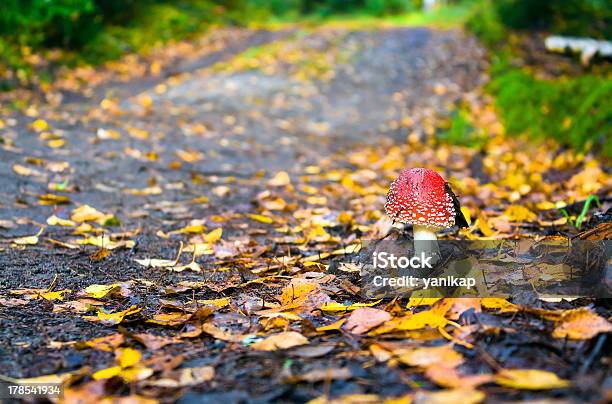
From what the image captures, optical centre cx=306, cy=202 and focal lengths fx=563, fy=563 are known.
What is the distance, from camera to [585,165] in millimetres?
4688

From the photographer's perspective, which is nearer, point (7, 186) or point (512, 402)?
point (512, 402)

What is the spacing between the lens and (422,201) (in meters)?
2.26

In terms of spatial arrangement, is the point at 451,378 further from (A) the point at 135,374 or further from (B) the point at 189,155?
(B) the point at 189,155

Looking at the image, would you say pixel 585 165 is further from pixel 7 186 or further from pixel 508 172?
pixel 7 186

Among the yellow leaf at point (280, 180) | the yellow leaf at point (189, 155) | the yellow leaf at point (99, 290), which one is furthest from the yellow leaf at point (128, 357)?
the yellow leaf at point (189, 155)

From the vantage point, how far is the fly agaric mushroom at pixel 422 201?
226 cm

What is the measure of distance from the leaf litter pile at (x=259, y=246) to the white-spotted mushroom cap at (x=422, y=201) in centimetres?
34

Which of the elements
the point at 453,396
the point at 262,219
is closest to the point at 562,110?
the point at 262,219

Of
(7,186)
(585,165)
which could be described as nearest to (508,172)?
(585,165)

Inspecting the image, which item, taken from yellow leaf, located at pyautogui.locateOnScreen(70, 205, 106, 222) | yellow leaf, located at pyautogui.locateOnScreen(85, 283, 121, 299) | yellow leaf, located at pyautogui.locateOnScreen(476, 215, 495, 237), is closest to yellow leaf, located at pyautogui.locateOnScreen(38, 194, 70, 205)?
yellow leaf, located at pyautogui.locateOnScreen(70, 205, 106, 222)

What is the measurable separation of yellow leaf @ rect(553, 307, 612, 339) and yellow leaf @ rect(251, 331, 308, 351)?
0.76m

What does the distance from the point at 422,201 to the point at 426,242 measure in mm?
236

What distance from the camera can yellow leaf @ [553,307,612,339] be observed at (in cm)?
159

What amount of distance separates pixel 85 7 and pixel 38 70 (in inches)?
46.6
